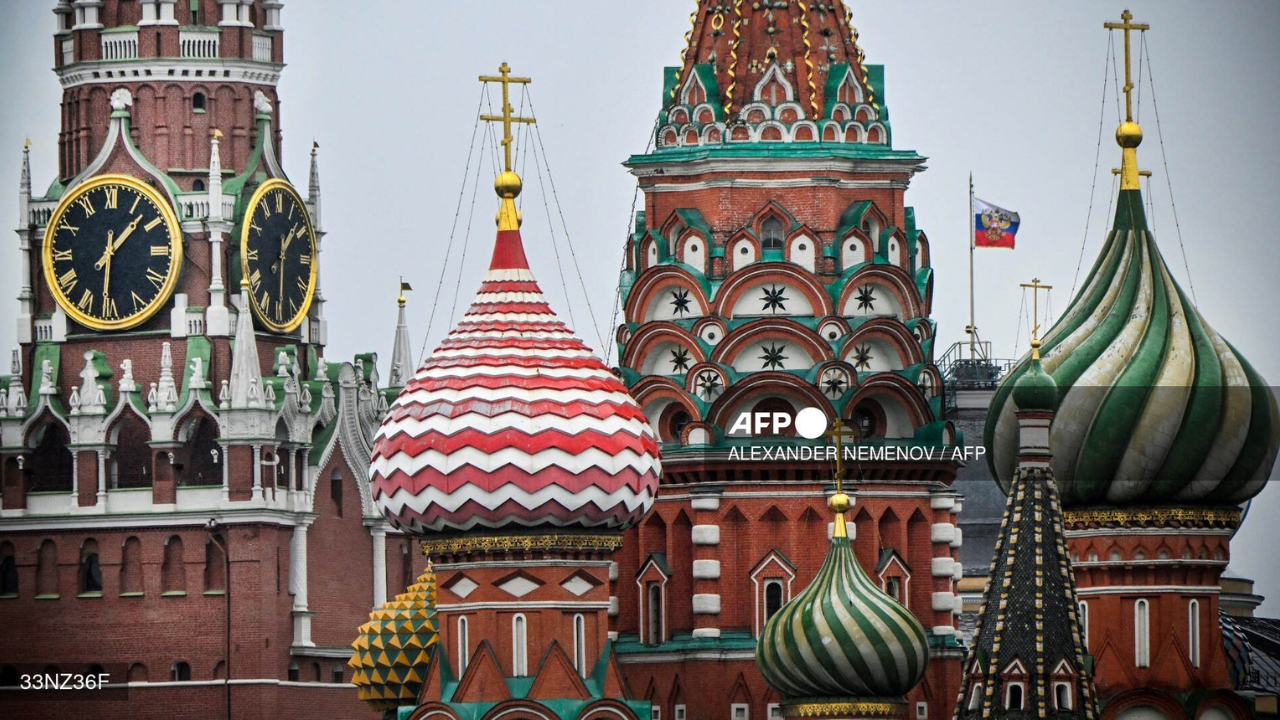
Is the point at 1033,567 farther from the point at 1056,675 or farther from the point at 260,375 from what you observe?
the point at 260,375

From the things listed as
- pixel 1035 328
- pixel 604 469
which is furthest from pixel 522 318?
pixel 1035 328

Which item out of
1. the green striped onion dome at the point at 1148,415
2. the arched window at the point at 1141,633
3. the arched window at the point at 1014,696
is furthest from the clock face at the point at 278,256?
the arched window at the point at 1014,696

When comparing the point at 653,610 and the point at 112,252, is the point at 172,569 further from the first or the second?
the point at 653,610

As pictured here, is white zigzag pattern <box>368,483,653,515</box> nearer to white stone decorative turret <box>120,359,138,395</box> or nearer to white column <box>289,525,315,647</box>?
white column <box>289,525,315,647</box>

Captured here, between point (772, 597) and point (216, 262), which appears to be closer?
point (772, 597)

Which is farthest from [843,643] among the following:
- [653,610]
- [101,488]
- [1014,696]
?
[101,488]

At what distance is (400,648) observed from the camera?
74.5m

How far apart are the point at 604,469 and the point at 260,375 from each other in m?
32.1

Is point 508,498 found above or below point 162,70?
below

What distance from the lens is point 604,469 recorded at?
70125 mm

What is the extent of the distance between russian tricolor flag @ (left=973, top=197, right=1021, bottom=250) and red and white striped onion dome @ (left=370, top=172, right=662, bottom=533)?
18.0m

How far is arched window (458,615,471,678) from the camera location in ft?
230

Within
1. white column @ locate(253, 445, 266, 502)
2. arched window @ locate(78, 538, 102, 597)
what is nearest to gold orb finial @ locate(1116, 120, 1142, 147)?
white column @ locate(253, 445, 266, 502)

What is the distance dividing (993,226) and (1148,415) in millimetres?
19111
